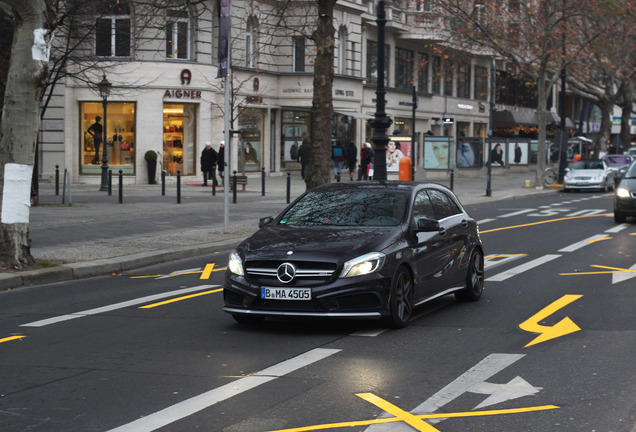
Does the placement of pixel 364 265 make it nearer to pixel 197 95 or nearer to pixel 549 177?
pixel 197 95

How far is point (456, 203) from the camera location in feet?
38.2

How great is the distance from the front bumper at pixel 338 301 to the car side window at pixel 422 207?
1343 millimetres

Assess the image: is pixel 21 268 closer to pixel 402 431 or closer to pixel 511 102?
pixel 402 431

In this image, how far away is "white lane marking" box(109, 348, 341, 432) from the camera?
6.02m

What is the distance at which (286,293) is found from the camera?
8.94m

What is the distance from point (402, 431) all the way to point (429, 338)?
10.5ft

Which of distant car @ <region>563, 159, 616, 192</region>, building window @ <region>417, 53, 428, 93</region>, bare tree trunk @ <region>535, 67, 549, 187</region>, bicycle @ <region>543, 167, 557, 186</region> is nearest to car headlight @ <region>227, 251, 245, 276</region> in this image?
distant car @ <region>563, 159, 616, 192</region>

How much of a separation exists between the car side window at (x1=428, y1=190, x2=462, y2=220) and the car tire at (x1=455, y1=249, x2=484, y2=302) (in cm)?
57

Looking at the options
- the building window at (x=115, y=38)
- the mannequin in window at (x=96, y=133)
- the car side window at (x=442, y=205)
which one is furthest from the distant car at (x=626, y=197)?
the mannequin in window at (x=96, y=133)

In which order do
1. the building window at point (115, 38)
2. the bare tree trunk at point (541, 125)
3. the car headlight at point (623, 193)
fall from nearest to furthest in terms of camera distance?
the car headlight at point (623, 193) → the building window at point (115, 38) → the bare tree trunk at point (541, 125)

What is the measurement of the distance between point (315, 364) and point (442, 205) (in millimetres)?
3892

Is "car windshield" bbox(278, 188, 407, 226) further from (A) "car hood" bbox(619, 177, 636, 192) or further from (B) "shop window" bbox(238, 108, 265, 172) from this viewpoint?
(B) "shop window" bbox(238, 108, 265, 172)

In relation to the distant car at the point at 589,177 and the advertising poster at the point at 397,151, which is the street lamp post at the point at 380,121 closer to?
the advertising poster at the point at 397,151

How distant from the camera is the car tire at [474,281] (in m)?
11.2
